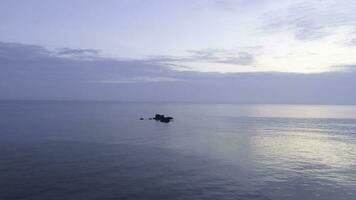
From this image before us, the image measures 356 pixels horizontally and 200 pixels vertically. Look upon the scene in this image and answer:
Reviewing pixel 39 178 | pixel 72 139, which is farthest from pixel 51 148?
pixel 39 178

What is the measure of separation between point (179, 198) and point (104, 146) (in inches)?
1591

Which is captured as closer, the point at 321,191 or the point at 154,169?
the point at 321,191

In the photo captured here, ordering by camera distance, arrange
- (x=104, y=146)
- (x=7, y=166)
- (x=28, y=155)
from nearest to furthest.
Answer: (x=7, y=166)
(x=28, y=155)
(x=104, y=146)

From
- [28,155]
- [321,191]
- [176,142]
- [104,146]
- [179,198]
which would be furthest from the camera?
[176,142]

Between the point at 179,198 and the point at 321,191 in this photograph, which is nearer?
the point at 179,198

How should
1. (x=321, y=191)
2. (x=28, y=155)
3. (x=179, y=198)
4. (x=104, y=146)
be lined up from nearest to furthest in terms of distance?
(x=179, y=198) < (x=321, y=191) < (x=28, y=155) < (x=104, y=146)

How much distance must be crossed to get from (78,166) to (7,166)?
10.0m

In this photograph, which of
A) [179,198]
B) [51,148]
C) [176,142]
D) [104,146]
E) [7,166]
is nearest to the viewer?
[179,198]

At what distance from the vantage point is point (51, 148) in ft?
234

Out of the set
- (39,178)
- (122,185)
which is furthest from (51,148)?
(122,185)

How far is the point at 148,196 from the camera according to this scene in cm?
3919

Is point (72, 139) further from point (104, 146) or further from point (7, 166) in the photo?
point (7, 166)

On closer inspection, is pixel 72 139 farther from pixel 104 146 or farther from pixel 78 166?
pixel 78 166

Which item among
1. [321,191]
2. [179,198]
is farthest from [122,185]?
[321,191]
